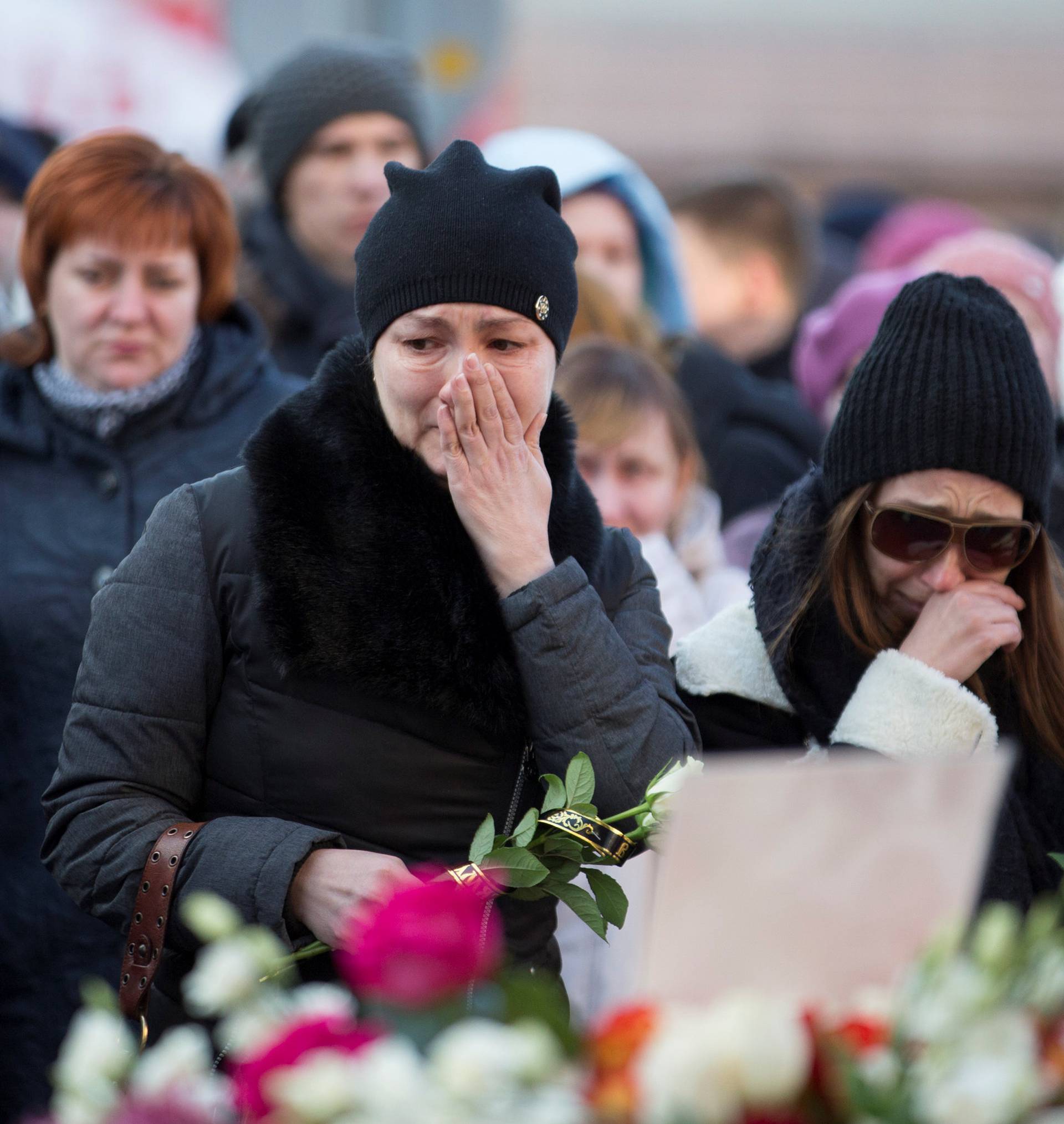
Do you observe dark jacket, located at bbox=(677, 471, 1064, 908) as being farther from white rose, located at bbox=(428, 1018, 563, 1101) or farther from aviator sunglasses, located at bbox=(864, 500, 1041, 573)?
white rose, located at bbox=(428, 1018, 563, 1101)

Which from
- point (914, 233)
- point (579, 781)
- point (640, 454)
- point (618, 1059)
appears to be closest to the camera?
point (618, 1059)

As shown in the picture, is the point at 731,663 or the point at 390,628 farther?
the point at 731,663

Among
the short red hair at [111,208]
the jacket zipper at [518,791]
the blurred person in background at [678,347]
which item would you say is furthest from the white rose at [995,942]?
the blurred person in background at [678,347]

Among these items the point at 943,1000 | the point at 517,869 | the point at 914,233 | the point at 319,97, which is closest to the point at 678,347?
the point at 319,97

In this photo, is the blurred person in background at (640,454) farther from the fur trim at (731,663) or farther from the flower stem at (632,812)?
the flower stem at (632,812)

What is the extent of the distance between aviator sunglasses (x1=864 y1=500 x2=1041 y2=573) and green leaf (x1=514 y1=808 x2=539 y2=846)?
28.7 inches

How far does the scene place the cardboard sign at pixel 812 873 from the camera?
44.6 inches

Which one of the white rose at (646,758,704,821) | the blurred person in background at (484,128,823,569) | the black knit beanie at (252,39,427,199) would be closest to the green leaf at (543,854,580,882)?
the white rose at (646,758,704,821)

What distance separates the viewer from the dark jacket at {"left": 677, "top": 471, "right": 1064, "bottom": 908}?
7.45 feet

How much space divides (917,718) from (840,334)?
1.86 meters

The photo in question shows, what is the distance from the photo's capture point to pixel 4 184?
4770 mm

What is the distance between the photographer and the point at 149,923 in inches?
81.1

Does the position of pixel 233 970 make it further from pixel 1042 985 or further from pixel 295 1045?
pixel 1042 985

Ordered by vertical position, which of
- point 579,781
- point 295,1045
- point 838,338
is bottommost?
point 579,781
